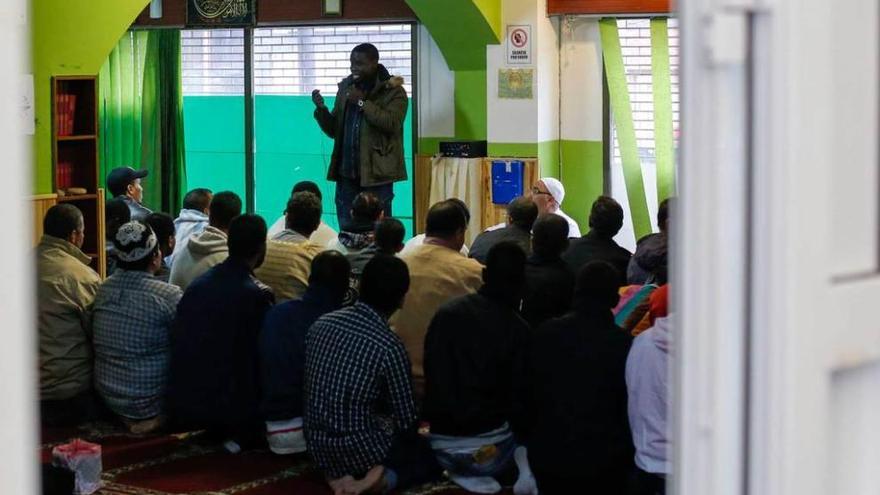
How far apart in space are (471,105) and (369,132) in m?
1.08

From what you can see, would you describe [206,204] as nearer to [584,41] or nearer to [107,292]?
[107,292]

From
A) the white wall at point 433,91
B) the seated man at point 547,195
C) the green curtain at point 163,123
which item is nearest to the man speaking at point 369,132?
the white wall at point 433,91

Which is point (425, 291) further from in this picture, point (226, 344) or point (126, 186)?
point (126, 186)

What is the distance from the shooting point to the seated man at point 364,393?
194 inches

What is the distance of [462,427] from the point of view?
5133 mm

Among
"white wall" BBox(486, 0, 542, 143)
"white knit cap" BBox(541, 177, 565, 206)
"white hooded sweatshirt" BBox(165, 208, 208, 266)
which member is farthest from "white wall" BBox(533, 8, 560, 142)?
"white hooded sweatshirt" BBox(165, 208, 208, 266)

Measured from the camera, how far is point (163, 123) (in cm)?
1167

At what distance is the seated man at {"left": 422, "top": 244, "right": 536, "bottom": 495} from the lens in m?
5.02

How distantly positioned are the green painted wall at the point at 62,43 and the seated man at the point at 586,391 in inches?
163

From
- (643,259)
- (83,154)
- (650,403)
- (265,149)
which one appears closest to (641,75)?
(265,149)

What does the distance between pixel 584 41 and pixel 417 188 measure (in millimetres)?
1633

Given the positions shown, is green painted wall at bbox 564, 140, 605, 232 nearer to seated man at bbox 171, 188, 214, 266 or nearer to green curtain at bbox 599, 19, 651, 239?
green curtain at bbox 599, 19, 651, 239

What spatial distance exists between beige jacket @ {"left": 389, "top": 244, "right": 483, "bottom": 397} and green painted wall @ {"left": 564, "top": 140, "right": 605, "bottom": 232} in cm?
430

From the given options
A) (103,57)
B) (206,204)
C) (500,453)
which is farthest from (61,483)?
(103,57)
